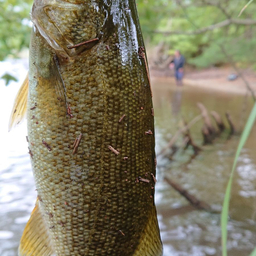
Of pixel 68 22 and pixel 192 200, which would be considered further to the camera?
pixel 192 200

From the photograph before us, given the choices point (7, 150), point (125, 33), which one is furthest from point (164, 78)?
point (125, 33)

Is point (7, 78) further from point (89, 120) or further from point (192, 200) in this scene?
point (192, 200)

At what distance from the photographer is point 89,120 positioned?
116 cm

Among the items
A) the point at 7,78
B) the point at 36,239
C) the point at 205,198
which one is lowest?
the point at 205,198

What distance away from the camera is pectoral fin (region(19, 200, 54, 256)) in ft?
4.31

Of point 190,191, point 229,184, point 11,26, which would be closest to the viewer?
point 229,184

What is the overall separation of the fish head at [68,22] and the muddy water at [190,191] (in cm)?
269

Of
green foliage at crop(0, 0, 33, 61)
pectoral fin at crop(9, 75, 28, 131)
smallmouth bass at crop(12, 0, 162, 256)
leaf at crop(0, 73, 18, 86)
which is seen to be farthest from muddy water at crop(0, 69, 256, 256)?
smallmouth bass at crop(12, 0, 162, 256)

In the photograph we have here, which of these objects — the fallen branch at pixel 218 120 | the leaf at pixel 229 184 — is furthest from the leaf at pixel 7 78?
the fallen branch at pixel 218 120

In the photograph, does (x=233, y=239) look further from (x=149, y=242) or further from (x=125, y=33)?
(x=125, y=33)

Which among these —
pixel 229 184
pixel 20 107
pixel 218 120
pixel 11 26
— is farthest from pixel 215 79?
pixel 229 184

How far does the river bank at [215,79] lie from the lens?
17672 mm

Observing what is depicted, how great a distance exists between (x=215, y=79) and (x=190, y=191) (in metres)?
17.6

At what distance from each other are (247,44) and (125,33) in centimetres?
1757
